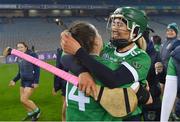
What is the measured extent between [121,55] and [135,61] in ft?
0.40

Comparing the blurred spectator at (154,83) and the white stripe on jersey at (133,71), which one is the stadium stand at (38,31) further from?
A: the white stripe on jersey at (133,71)

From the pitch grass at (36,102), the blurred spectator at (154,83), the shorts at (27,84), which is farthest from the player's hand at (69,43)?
the pitch grass at (36,102)

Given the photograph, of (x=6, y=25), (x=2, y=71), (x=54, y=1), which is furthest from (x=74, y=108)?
(x=54, y=1)

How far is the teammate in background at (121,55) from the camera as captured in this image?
202cm

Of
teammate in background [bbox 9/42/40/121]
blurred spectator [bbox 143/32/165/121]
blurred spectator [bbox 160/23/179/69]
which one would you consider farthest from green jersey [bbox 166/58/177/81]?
teammate in background [bbox 9/42/40/121]

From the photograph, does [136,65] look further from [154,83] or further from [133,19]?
[154,83]

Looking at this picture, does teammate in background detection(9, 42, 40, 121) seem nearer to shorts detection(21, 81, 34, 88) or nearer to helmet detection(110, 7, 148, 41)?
shorts detection(21, 81, 34, 88)

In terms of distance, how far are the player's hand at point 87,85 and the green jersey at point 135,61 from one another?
0.53ft

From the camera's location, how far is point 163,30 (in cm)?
3875

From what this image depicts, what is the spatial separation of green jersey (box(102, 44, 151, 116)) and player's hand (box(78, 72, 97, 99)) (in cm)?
16

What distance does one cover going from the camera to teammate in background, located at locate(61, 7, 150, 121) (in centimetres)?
202

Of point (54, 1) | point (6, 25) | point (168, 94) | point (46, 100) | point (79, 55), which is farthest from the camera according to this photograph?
point (54, 1)

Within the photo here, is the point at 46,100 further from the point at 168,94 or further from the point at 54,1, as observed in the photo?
the point at 54,1

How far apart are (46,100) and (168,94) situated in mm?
7951
